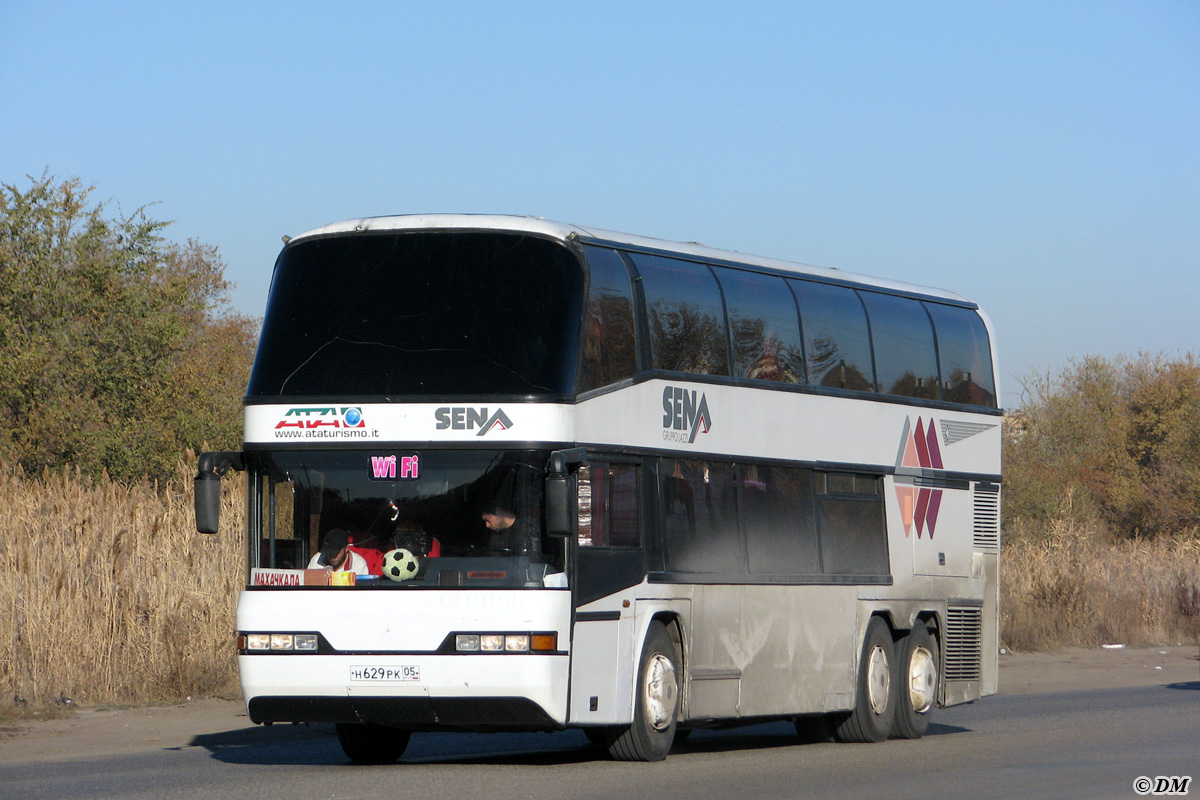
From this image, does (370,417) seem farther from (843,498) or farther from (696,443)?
(843,498)

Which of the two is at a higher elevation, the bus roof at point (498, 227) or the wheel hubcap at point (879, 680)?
the bus roof at point (498, 227)

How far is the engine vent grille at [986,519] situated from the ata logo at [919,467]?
983 millimetres

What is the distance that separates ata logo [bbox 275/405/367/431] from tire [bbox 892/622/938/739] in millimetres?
7003

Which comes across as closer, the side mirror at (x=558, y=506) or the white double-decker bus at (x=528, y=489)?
the side mirror at (x=558, y=506)

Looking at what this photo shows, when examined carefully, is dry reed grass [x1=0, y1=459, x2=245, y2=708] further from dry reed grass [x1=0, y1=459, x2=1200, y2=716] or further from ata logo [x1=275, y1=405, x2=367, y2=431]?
ata logo [x1=275, y1=405, x2=367, y2=431]

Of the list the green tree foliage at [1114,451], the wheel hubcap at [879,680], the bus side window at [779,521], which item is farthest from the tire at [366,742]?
the green tree foliage at [1114,451]

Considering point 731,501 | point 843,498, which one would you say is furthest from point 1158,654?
point 731,501

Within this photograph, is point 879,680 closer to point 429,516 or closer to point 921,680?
point 921,680

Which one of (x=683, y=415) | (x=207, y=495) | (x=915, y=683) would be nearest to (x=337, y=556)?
(x=207, y=495)

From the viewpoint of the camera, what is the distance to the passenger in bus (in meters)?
12.6

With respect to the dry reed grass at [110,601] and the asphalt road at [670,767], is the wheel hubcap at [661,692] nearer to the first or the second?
the asphalt road at [670,767]

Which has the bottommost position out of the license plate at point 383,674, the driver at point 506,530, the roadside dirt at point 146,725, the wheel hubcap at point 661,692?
the roadside dirt at point 146,725

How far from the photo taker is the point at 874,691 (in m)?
16.8

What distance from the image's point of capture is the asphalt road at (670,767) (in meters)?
11.6
